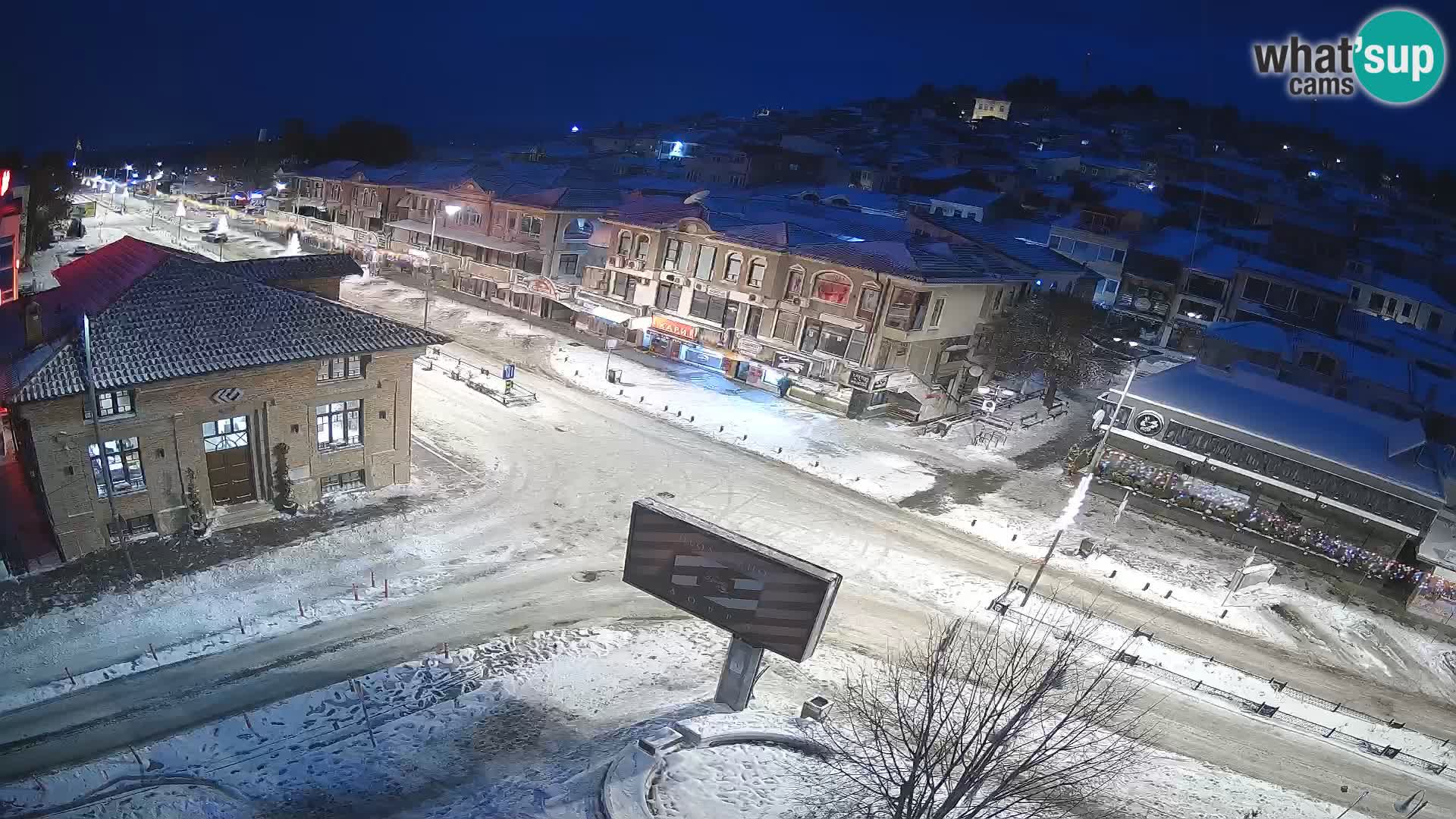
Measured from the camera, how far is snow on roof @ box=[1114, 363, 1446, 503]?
109 ft

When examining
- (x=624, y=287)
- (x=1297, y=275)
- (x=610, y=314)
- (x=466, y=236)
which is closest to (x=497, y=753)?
(x=610, y=314)

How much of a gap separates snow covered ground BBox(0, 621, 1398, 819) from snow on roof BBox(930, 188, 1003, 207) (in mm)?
64371

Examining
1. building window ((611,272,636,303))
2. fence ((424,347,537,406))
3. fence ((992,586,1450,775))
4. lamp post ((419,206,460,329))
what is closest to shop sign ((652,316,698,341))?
building window ((611,272,636,303))

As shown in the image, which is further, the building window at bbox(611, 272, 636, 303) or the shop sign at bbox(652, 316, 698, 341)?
the building window at bbox(611, 272, 636, 303)

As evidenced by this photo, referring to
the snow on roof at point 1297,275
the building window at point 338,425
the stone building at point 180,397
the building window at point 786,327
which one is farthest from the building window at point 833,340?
the snow on roof at point 1297,275

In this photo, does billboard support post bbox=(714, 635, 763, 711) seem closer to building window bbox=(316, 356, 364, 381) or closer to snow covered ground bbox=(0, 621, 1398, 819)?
snow covered ground bbox=(0, 621, 1398, 819)

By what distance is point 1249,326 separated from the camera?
54062 millimetres

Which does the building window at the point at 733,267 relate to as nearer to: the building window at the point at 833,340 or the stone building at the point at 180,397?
the building window at the point at 833,340

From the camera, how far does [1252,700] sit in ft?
77.0


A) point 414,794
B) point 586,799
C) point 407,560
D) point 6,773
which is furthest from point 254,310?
point 586,799

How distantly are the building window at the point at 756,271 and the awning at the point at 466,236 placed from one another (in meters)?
18.4

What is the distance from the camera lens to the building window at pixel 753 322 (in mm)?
49062

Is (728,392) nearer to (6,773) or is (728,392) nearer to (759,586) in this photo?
(759,586)

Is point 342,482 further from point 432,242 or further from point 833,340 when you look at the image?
point 432,242
